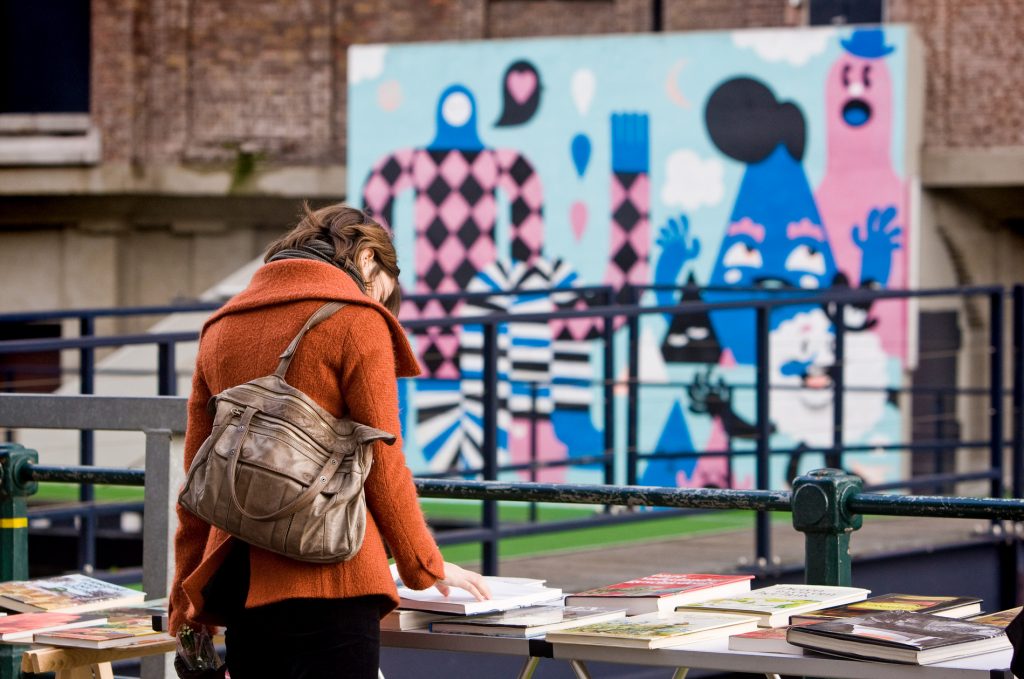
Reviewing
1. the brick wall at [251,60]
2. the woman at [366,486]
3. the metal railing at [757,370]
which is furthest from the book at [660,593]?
the brick wall at [251,60]

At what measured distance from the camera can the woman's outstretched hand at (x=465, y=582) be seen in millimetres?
2818

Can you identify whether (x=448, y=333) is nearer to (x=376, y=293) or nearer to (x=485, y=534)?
(x=485, y=534)

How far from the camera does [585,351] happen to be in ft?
42.7

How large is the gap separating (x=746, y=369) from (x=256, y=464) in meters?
10.1

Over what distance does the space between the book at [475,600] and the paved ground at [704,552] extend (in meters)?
3.86

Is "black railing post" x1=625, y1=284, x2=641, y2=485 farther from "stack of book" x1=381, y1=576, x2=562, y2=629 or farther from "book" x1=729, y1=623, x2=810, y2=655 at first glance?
"book" x1=729, y1=623, x2=810, y2=655

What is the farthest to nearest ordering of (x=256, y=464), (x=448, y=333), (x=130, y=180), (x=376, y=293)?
1. (x=130, y=180)
2. (x=448, y=333)
3. (x=376, y=293)
4. (x=256, y=464)

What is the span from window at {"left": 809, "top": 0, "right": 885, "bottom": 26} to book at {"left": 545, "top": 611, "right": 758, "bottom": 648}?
1342 centimetres

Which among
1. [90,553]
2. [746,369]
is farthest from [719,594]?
[746,369]

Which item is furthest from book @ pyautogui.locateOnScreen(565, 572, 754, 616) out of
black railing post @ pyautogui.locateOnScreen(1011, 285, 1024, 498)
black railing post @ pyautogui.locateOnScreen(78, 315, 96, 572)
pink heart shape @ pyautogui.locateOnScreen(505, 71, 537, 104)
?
pink heart shape @ pyautogui.locateOnScreen(505, 71, 537, 104)

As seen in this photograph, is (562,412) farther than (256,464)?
Yes

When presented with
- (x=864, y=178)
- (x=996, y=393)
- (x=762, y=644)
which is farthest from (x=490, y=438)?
(x=864, y=178)

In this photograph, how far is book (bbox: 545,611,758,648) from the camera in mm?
2584

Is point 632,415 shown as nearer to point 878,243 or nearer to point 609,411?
point 609,411
